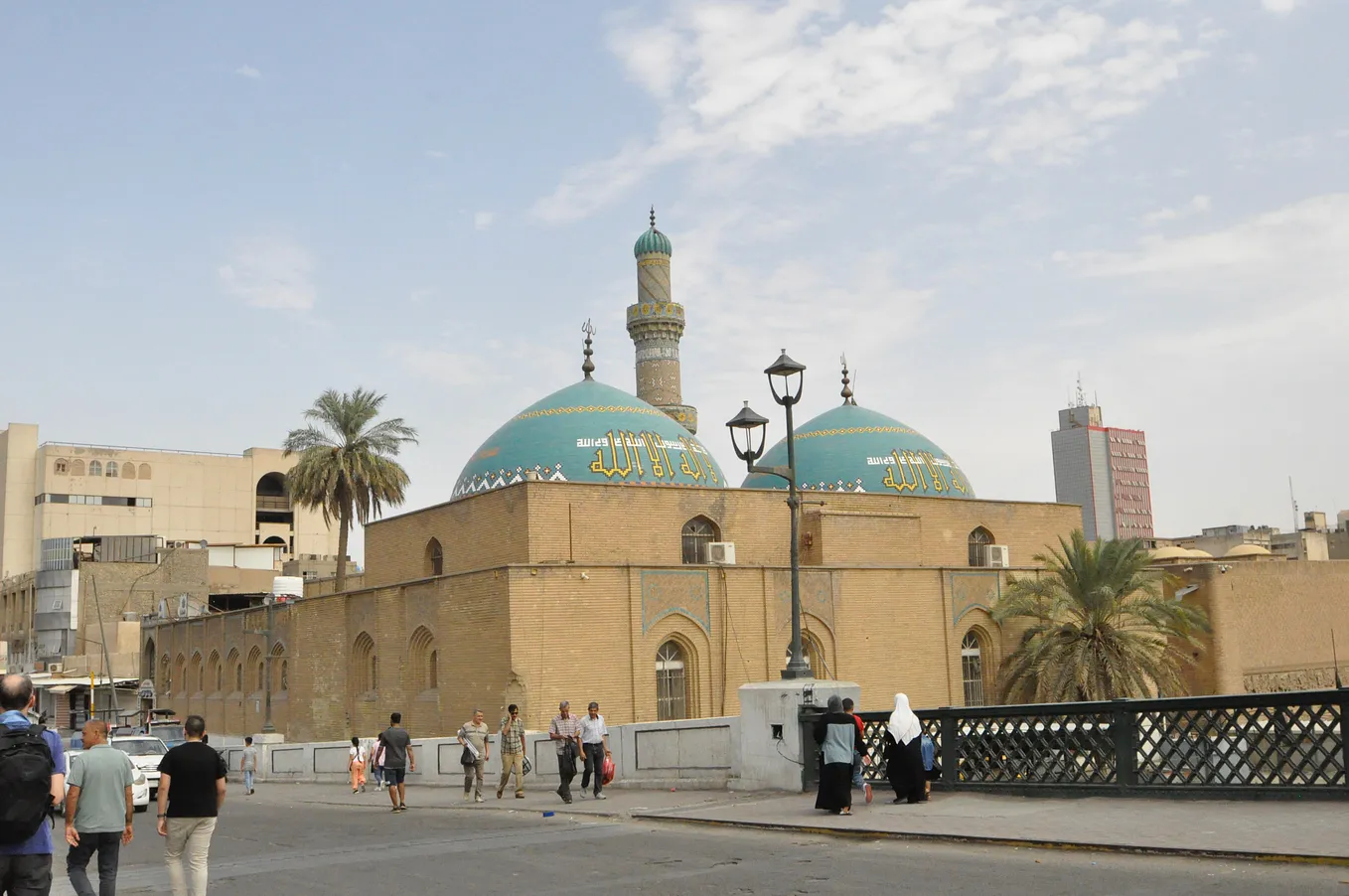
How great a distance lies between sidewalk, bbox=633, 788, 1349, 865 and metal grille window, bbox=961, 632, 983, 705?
65.3 ft

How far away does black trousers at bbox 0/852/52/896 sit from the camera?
6.19 m

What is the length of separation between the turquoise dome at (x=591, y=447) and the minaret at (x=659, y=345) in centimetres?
516

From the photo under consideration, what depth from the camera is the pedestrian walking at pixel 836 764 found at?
12.4 metres

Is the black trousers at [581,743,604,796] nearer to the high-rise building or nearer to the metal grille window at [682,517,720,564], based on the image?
the metal grille window at [682,517,720,564]

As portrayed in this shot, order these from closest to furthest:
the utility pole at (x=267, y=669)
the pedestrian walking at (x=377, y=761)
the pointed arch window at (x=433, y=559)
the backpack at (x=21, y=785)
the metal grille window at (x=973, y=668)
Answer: the backpack at (x=21, y=785), the pedestrian walking at (x=377, y=761), the pointed arch window at (x=433, y=559), the metal grille window at (x=973, y=668), the utility pole at (x=267, y=669)

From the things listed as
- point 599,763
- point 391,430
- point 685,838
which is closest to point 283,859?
point 685,838

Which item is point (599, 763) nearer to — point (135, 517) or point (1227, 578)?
point (1227, 578)

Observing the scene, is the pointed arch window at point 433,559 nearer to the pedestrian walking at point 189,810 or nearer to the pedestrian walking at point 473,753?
the pedestrian walking at point 473,753

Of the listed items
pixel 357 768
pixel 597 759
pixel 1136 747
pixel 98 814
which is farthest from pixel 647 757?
pixel 98 814

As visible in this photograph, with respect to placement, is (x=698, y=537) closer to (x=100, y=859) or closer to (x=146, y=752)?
(x=146, y=752)

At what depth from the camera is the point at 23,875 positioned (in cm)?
623

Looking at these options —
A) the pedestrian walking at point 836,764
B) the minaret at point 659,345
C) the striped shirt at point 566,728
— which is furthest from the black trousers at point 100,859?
the minaret at point 659,345

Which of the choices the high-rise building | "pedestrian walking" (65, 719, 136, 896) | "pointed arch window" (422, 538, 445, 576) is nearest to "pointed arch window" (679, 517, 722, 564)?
"pointed arch window" (422, 538, 445, 576)

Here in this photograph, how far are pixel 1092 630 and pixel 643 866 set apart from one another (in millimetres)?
21295
